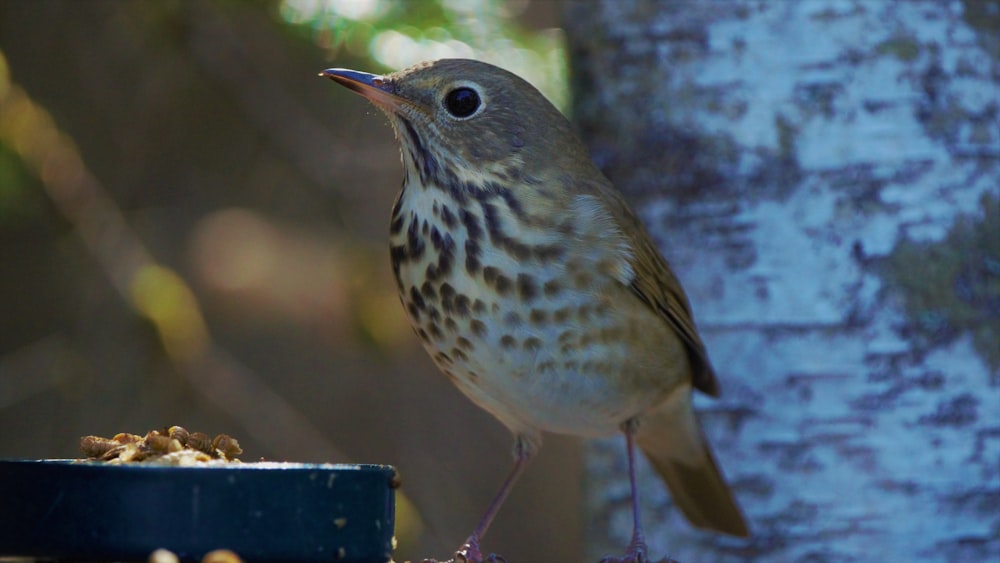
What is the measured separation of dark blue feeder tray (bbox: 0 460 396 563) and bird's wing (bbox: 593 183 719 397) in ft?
5.12

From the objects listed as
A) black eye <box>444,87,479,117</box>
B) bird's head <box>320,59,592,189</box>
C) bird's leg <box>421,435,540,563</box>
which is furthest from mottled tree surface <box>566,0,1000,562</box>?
black eye <box>444,87,479,117</box>

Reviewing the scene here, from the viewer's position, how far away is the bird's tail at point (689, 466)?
3.38 meters

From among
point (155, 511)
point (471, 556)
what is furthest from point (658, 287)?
point (155, 511)

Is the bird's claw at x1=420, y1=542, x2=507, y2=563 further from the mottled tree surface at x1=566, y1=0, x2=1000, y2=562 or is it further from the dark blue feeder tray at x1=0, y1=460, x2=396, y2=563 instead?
the dark blue feeder tray at x1=0, y1=460, x2=396, y2=563

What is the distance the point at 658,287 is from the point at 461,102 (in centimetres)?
70

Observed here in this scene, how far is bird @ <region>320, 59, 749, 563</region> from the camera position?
2.81m

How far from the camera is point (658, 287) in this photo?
316cm

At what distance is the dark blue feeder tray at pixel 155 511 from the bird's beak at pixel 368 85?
1380 mm

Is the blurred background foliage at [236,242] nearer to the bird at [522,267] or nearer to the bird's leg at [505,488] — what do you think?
the bird's leg at [505,488]

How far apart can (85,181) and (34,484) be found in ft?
7.56

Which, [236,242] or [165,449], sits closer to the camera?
[165,449]

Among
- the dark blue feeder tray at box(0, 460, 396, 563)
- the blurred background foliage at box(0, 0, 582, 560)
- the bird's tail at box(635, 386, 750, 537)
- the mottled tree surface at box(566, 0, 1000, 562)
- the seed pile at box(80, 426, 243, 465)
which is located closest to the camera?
the dark blue feeder tray at box(0, 460, 396, 563)

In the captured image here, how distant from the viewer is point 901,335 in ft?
10.9

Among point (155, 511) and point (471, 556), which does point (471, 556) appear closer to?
point (471, 556)
